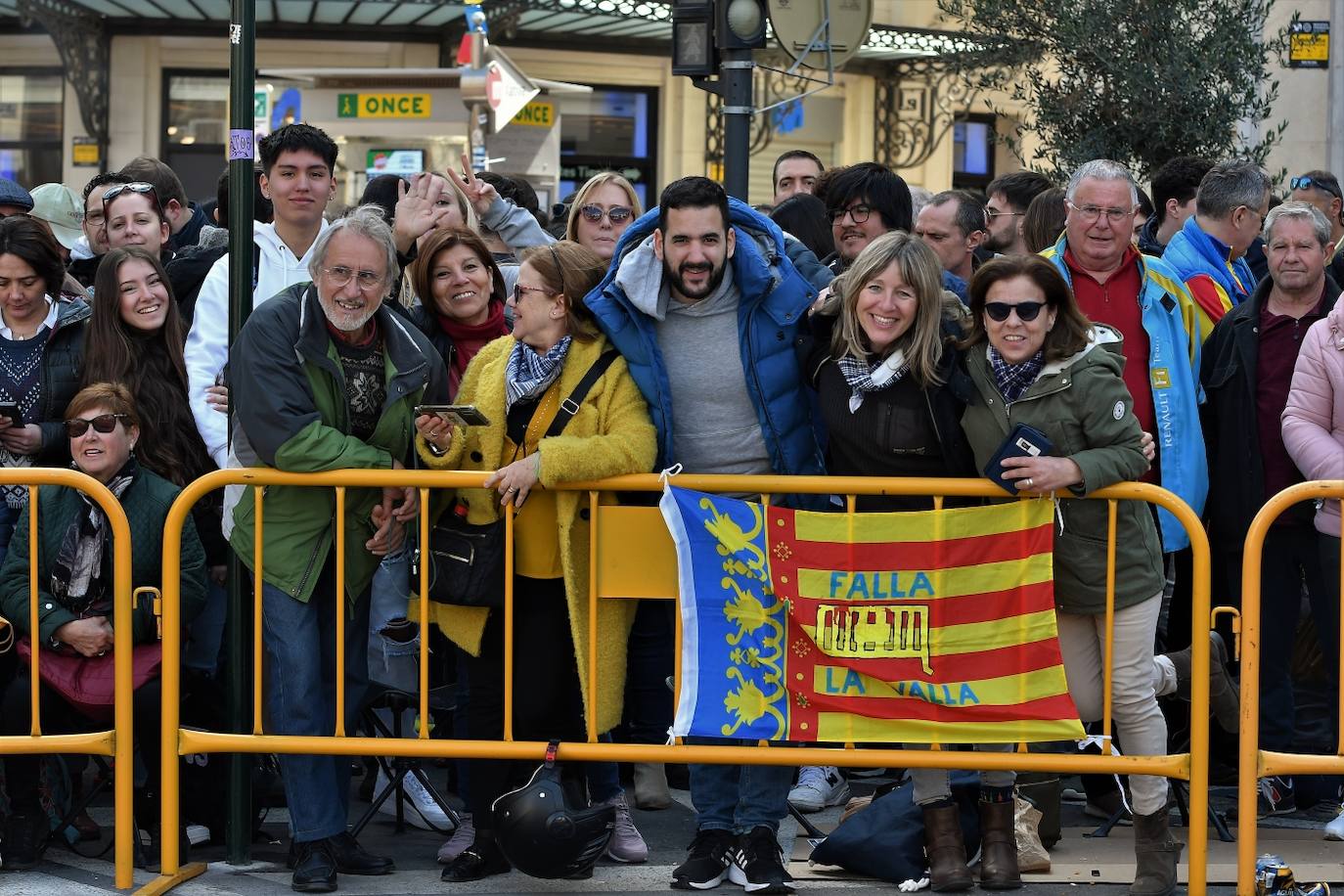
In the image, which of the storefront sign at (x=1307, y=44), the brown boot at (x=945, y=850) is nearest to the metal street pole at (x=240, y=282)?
the brown boot at (x=945, y=850)

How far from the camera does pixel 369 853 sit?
231 inches

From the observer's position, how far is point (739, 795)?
5.73 m

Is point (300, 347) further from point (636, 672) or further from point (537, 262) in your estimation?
point (636, 672)

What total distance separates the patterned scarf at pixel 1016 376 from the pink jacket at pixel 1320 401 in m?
1.27

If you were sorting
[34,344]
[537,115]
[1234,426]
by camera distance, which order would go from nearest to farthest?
[34,344], [1234,426], [537,115]

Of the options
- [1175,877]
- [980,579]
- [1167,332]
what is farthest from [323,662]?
[1167,332]

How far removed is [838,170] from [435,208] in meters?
1.72

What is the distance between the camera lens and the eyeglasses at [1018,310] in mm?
5488

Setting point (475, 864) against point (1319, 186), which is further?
point (1319, 186)

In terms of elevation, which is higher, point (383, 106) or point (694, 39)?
point (383, 106)

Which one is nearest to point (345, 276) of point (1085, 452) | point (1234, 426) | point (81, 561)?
point (81, 561)

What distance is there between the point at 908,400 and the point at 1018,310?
0.42 m

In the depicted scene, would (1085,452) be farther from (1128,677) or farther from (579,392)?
(579,392)

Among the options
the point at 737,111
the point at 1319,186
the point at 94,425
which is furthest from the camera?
the point at 1319,186
